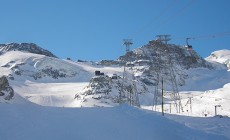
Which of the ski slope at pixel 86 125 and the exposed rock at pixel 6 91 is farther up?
the exposed rock at pixel 6 91

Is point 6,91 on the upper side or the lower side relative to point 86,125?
upper

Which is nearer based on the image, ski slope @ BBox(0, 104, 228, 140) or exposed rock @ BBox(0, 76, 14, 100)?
ski slope @ BBox(0, 104, 228, 140)

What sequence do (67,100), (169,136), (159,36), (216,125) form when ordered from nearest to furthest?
(169,136) < (216,125) < (159,36) < (67,100)

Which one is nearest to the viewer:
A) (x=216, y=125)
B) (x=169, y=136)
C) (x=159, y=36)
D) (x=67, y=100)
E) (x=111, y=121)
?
(x=169, y=136)

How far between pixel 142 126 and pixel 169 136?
7.61ft

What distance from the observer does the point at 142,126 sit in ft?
101

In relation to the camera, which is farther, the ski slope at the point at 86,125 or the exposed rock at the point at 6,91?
the exposed rock at the point at 6,91

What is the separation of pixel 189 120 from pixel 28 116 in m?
14.0

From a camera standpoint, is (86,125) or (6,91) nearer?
(86,125)

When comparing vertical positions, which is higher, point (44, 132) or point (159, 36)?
point (159, 36)

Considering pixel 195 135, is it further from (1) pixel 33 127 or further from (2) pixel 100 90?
(2) pixel 100 90

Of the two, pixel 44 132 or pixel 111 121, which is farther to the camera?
pixel 111 121

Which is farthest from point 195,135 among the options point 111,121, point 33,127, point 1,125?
point 1,125

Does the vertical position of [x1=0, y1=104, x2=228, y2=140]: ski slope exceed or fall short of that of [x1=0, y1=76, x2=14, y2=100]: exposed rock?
it falls short
